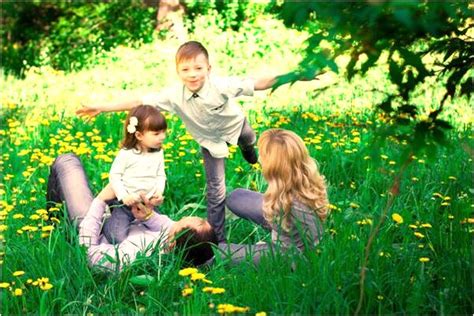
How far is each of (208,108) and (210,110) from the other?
0.06ft

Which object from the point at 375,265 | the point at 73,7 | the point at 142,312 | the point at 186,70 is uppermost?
the point at 73,7

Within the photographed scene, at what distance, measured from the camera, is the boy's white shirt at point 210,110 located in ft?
14.9

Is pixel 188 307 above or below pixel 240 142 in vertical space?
below

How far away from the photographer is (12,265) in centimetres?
366

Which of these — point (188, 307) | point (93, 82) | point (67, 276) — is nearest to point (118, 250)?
point (67, 276)

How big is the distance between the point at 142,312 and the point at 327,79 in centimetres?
764

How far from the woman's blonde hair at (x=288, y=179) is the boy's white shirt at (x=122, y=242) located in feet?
1.81

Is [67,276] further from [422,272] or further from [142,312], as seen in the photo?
[422,272]

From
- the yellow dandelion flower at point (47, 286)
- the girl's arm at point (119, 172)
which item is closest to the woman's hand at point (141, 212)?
the girl's arm at point (119, 172)

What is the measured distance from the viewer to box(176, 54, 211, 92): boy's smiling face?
4.45m

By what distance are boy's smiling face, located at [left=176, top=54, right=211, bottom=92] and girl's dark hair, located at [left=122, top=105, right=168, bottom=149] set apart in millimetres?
246

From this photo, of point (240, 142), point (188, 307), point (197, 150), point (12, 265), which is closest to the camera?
point (188, 307)

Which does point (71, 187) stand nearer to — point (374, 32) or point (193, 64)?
point (193, 64)

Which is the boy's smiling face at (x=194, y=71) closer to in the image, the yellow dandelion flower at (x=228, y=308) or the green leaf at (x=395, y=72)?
the yellow dandelion flower at (x=228, y=308)
